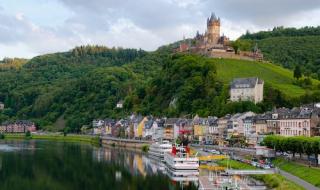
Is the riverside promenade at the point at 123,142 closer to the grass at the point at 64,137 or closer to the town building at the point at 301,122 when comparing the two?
the grass at the point at 64,137

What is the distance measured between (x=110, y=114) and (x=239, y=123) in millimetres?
71357

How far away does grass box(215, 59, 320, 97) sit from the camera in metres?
125

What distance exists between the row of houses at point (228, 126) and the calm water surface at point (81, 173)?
1853cm

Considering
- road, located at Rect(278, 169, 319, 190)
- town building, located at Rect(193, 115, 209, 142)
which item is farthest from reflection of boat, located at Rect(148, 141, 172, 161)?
road, located at Rect(278, 169, 319, 190)

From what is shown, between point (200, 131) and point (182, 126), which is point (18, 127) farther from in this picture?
point (200, 131)

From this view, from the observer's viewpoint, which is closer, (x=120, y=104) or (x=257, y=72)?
(x=257, y=72)

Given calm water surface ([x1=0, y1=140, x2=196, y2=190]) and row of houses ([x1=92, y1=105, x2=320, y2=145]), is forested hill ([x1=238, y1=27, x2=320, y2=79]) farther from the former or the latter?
calm water surface ([x1=0, y1=140, x2=196, y2=190])

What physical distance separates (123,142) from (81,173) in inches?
2125

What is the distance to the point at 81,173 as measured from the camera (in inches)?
2606

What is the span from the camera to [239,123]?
3735 inches

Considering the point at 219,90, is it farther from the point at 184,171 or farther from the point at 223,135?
the point at 184,171

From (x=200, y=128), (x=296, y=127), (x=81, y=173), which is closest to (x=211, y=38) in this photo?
(x=200, y=128)

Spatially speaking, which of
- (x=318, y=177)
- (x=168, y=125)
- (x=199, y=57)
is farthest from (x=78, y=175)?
(x=199, y=57)

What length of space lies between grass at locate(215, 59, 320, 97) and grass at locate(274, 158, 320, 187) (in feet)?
201
